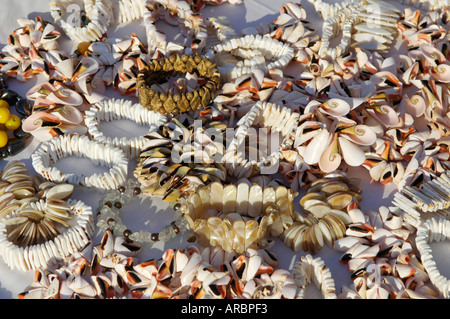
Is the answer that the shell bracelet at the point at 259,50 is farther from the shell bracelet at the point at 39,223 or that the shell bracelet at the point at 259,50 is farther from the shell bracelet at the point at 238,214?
the shell bracelet at the point at 39,223

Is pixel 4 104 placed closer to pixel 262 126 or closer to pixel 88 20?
pixel 88 20

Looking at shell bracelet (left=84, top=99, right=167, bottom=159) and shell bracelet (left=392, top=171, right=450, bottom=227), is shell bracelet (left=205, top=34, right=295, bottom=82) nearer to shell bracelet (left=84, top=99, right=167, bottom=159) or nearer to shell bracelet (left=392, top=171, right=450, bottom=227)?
shell bracelet (left=84, top=99, right=167, bottom=159)

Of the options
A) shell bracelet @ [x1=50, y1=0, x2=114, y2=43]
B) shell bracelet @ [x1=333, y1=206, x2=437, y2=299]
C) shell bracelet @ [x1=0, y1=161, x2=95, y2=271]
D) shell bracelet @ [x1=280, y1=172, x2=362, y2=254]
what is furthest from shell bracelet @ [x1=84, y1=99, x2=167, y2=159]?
shell bracelet @ [x1=333, y1=206, x2=437, y2=299]

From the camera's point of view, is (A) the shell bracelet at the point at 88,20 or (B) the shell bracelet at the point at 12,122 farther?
(A) the shell bracelet at the point at 88,20

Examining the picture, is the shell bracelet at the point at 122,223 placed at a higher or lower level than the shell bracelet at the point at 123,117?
lower

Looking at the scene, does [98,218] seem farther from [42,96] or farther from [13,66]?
[13,66]

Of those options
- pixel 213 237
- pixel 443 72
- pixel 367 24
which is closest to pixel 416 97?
pixel 443 72

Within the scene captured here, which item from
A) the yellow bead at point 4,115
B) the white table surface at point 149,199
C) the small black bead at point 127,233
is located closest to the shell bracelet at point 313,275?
the white table surface at point 149,199
